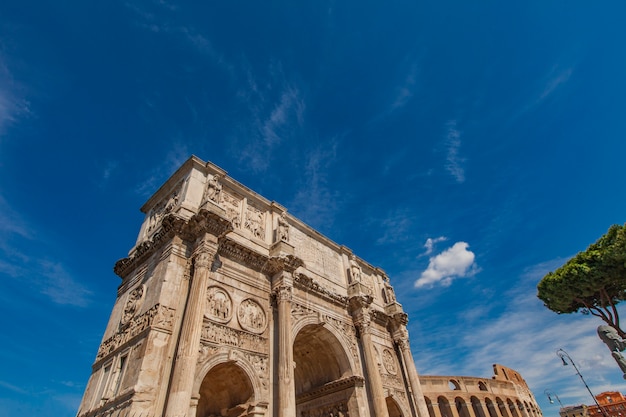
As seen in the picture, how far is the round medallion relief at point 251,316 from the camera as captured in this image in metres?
13.1

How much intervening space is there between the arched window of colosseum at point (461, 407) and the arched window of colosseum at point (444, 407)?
1232 mm

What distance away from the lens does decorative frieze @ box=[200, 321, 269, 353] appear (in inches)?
458

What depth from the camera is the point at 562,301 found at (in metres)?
21.2

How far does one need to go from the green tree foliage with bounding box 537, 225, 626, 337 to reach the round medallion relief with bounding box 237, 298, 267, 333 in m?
17.7

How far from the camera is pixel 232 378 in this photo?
1240 cm

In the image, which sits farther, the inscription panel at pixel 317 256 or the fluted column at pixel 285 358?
the inscription panel at pixel 317 256

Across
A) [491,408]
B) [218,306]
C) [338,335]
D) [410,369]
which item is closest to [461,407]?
[491,408]

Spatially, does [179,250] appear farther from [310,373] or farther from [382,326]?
[382,326]

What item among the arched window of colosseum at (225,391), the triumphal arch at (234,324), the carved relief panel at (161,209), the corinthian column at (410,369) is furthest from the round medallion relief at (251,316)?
the corinthian column at (410,369)

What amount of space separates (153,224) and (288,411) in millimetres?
9602

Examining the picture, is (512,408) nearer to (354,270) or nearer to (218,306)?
(354,270)

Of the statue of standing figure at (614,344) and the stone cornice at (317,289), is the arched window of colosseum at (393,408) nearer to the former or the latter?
the stone cornice at (317,289)

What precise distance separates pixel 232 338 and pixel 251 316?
1337 mm

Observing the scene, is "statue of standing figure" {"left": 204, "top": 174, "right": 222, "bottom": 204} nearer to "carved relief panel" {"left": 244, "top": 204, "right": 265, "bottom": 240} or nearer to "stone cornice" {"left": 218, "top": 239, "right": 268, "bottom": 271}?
"stone cornice" {"left": 218, "top": 239, "right": 268, "bottom": 271}
